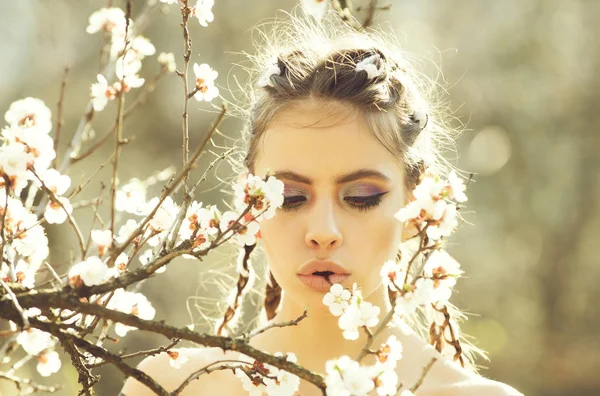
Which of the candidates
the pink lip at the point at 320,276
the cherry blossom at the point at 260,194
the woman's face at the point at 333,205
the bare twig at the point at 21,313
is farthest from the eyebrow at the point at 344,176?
the bare twig at the point at 21,313

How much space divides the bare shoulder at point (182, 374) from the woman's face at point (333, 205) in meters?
0.35

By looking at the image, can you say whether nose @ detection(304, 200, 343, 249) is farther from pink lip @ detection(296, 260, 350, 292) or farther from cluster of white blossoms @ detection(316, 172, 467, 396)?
cluster of white blossoms @ detection(316, 172, 467, 396)

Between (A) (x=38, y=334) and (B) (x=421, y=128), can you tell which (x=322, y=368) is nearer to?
(B) (x=421, y=128)

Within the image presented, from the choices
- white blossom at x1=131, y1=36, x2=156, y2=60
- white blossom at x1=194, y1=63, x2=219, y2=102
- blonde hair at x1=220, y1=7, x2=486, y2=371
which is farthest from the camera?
blonde hair at x1=220, y1=7, x2=486, y2=371

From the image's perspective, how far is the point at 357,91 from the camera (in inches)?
72.8

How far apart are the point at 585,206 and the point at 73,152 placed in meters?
7.59

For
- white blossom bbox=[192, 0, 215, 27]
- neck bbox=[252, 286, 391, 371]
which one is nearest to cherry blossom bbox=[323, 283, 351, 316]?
neck bbox=[252, 286, 391, 371]

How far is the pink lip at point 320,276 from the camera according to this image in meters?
1.62

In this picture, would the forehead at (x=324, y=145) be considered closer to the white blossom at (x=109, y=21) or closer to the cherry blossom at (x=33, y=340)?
the white blossom at (x=109, y=21)

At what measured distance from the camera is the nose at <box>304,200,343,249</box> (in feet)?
5.29

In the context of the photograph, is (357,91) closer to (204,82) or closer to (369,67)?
(369,67)

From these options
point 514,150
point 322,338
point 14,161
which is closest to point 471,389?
point 322,338

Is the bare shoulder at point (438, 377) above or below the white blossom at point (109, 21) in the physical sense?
below

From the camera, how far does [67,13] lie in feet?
23.6
